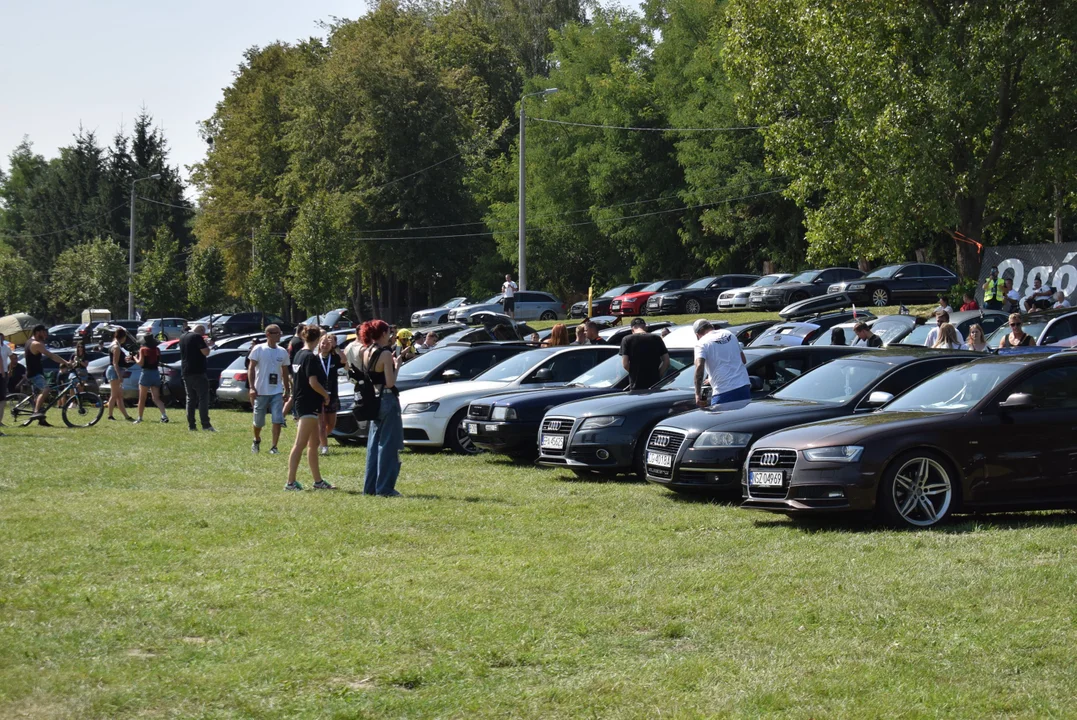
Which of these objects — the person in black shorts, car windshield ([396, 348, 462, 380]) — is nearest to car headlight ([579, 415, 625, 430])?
the person in black shorts

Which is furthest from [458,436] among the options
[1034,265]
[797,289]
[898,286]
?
[797,289]

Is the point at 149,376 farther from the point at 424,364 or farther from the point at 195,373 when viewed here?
the point at 424,364

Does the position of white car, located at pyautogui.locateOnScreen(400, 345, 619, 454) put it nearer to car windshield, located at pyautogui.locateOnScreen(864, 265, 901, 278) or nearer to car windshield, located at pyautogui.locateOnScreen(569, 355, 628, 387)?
car windshield, located at pyautogui.locateOnScreen(569, 355, 628, 387)

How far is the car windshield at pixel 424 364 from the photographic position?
67.8ft

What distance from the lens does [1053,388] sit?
10844mm

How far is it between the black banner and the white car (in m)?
17.2

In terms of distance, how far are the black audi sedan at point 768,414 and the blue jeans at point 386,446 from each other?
2447mm

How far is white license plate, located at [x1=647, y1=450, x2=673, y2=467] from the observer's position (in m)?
12.5

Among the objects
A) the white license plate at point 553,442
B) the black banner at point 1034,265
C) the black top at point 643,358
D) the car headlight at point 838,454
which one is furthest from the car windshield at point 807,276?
the car headlight at point 838,454

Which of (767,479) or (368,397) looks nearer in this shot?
(767,479)

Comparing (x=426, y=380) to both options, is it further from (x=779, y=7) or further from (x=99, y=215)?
(x=99, y=215)

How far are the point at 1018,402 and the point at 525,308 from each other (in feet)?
139

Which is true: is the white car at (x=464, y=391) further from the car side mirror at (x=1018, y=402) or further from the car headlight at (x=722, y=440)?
the car side mirror at (x=1018, y=402)

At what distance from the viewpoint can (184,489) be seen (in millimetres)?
13758
